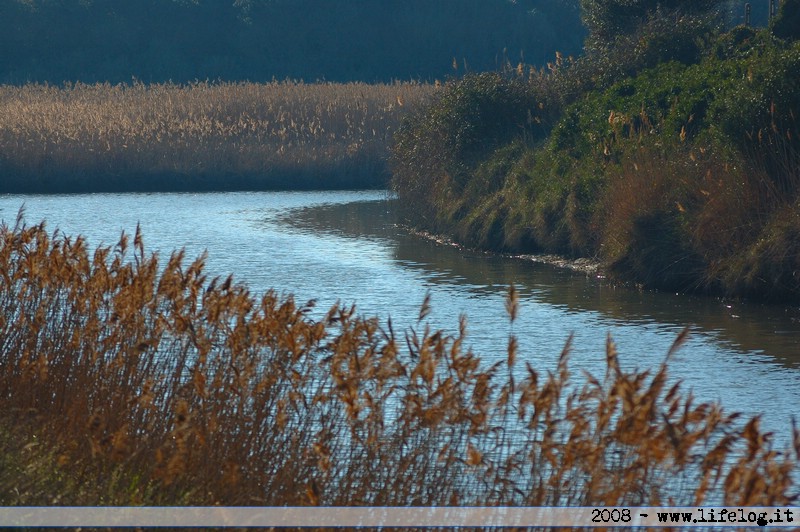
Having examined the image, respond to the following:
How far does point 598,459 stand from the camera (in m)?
4.96

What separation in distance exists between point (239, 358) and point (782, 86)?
981 centimetres

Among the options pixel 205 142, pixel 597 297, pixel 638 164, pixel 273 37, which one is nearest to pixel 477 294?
pixel 597 297

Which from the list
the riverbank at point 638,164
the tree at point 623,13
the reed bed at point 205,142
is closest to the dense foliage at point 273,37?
the reed bed at point 205,142

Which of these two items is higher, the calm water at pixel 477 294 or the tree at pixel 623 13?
the tree at pixel 623 13

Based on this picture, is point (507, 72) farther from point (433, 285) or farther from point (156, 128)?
point (156, 128)

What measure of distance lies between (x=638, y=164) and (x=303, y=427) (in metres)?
10.3

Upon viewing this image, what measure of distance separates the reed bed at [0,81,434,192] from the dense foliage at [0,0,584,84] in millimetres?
28598

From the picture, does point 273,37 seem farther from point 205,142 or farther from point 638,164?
point 638,164

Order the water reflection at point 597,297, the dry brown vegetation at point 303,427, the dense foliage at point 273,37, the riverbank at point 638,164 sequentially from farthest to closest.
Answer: the dense foliage at point 273,37 < the riverbank at point 638,164 < the water reflection at point 597,297 < the dry brown vegetation at point 303,427

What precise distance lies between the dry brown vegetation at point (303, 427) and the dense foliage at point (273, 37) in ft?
194

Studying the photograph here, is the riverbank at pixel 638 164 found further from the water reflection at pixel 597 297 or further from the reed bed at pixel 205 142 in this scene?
the reed bed at pixel 205 142

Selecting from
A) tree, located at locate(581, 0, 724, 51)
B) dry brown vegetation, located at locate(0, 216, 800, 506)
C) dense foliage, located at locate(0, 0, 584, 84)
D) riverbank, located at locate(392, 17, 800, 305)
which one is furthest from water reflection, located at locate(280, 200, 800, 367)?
dense foliage, located at locate(0, 0, 584, 84)

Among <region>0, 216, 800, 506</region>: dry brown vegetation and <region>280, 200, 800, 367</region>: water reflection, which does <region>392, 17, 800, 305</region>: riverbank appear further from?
<region>0, 216, 800, 506</region>: dry brown vegetation

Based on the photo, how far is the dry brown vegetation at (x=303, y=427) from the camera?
498 centimetres
